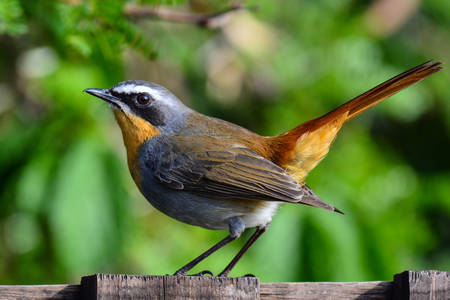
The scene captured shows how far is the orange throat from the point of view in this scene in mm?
3877

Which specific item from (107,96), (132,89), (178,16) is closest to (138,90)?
(132,89)

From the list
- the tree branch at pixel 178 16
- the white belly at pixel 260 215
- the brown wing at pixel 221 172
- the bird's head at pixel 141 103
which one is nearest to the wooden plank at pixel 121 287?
the brown wing at pixel 221 172

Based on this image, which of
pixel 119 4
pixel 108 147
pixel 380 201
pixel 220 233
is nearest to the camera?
pixel 119 4

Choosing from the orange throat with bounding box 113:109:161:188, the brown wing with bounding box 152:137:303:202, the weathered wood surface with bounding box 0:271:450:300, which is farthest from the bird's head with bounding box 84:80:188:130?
the weathered wood surface with bounding box 0:271:450:300

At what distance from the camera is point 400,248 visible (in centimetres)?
590

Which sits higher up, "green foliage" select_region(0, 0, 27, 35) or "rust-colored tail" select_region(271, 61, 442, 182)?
"green foliage" select_region(0, 0, 27, 35)

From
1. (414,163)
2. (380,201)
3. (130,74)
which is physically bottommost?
(380,201)

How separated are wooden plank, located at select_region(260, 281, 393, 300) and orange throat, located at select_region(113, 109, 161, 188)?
1384 mm

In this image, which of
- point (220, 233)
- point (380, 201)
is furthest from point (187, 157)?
point (380, 201)

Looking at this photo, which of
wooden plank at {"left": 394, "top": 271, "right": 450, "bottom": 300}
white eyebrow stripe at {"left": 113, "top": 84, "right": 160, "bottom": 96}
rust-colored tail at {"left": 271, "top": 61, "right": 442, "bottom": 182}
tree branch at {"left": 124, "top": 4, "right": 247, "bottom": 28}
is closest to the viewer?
wooden plank at {"left": 394, "top": 271, "right": 450, "bottom": 300}

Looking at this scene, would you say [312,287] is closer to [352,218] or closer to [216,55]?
[352,218]

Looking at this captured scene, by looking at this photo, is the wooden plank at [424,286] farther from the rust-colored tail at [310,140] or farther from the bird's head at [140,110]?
the bird's head at [140,110]

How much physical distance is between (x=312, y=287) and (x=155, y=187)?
53.0 inches

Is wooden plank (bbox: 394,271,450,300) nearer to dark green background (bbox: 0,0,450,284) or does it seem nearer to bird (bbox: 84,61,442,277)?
bird (bbox: 84,61,442,277)
